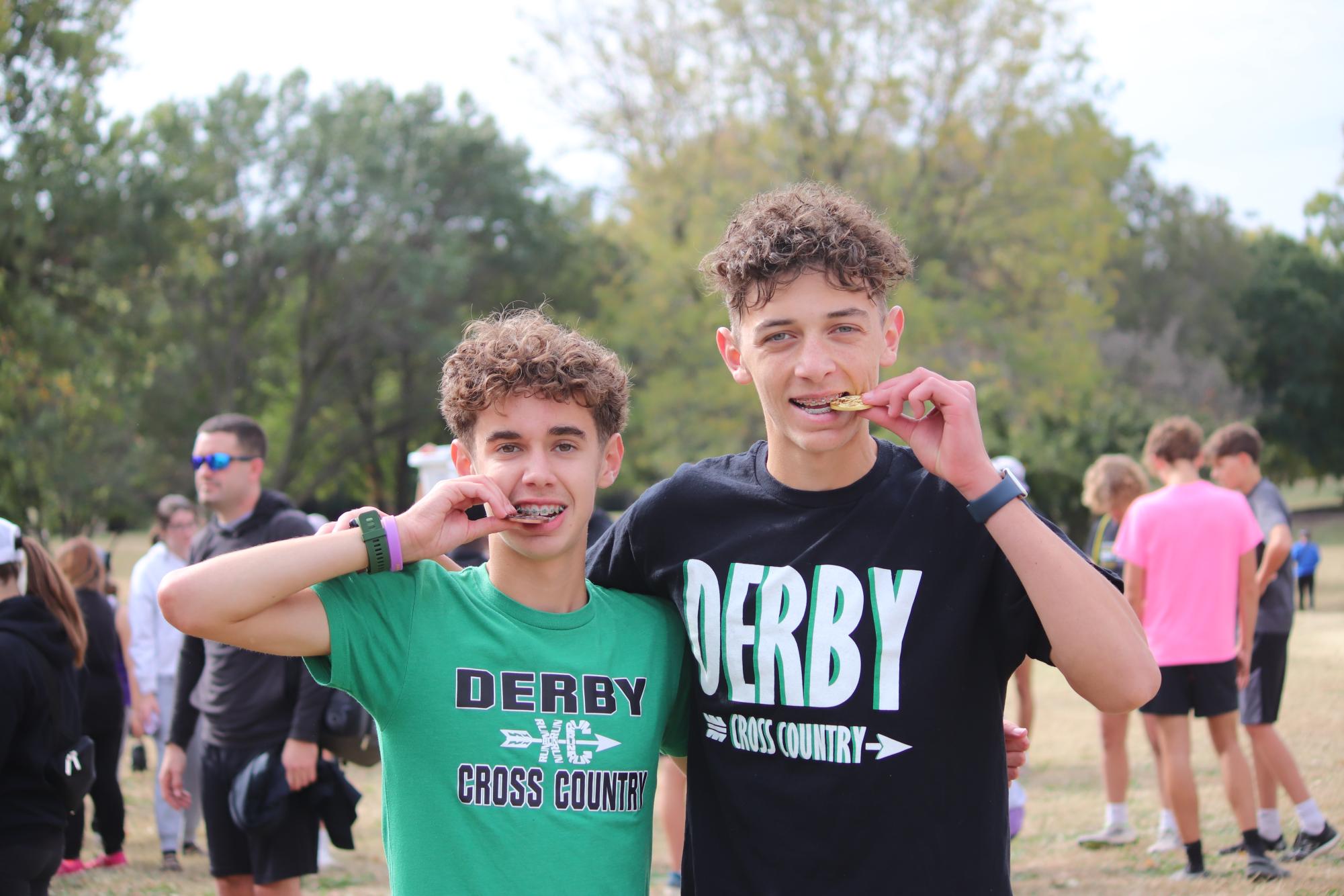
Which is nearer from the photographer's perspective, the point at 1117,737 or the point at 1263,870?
the point at 1263,870

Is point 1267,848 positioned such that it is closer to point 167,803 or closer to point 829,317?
point 829,317

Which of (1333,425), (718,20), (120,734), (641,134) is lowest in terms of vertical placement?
(120,734)

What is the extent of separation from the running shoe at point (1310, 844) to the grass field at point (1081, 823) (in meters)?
0.08

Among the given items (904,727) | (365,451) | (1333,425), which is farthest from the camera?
(1333,425)

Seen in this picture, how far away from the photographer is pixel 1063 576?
6.93 ft

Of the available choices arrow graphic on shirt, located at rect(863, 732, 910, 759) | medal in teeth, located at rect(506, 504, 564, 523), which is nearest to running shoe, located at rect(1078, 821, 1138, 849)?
arrow graphic on shirt, located at rect(863, 732, 910, 759)

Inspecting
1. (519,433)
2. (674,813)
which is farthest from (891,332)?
(674,813)

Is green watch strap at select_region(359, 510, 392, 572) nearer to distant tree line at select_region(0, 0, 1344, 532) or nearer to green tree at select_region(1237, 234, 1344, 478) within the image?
distant tree line at select_region(0, 0, 1344, 532)

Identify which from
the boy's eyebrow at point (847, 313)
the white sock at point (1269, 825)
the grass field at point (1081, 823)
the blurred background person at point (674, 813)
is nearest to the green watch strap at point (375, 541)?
the boy's eyebrow at point (847, 313)

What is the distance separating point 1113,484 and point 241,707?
5763 millimetres

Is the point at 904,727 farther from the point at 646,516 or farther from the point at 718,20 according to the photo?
the point at 718,20

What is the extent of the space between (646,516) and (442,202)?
1032 inches

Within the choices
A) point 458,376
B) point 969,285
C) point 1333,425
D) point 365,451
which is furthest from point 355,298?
point 1333,425

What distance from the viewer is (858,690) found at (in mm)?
2312
